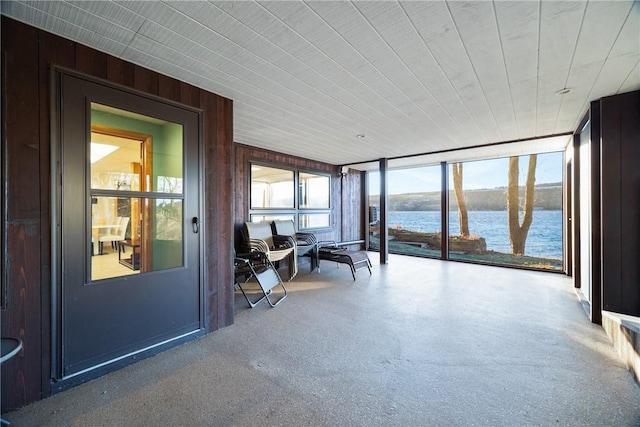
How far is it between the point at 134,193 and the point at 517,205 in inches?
359

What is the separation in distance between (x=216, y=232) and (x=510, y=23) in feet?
9.24

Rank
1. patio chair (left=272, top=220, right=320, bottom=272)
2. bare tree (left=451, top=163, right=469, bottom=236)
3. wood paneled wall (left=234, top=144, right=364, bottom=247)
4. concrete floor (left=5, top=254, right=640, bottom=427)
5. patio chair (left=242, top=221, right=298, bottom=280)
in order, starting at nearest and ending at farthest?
1. concrete floor (left=5, top=254, right=640, bottom=427)
2. patio chair (left=242, top=221, right=298, bottom=280)
3. wood paneled wall (left=234, top=144, right=364, bottom=247)
4. patio chair (left=272, top=220, right=320, bottom=272)
5. bare tree (left=451, top=163, right=469, bottom=236)

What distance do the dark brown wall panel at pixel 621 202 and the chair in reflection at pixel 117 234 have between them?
4.42 m

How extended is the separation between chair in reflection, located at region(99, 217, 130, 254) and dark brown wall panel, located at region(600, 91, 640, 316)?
4.42 metres

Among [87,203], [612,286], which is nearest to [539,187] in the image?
[612,286]

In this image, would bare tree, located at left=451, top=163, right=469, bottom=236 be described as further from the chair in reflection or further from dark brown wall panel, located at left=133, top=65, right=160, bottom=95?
the chair in reflection

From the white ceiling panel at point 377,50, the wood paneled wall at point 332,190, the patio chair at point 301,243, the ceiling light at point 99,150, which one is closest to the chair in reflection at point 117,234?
the ceiling light at point 99,150

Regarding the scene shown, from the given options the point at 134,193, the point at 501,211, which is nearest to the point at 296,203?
the point at 134,193

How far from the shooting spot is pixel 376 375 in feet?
5.92

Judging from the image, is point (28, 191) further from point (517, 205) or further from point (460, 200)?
point (517, 205)

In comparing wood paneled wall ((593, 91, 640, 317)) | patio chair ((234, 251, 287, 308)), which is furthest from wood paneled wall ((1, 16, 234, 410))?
wood paneled wall ((593, 91, 640, 317))

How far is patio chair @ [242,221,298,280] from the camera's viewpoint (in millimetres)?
4143

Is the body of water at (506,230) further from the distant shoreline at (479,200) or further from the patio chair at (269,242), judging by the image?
the patio chair at (269,242)

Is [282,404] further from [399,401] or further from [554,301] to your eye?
[554,301]
